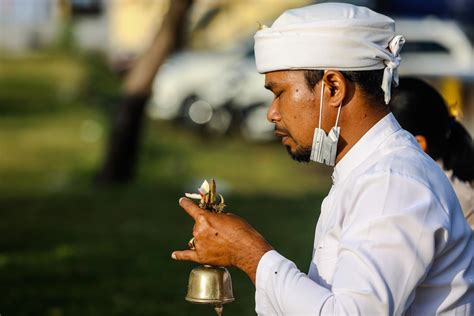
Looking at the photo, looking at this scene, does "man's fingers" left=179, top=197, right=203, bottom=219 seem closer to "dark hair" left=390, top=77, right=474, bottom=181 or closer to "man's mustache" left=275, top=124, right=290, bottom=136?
"man's mustache" left=275, top=124, right=290, bottom=136

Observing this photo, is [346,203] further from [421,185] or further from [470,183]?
[470,183]

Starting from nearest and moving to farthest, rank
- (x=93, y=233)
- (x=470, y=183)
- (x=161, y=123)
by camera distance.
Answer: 1. (x=470, y=183)
2. (x=93, y=233)
3. (x=161, y=123)

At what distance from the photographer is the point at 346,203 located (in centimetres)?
298

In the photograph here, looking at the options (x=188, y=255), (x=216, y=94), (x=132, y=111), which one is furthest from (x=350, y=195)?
(x=216, y=94)

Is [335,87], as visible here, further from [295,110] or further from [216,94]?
[216,94]

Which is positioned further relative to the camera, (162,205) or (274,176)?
(274,176)

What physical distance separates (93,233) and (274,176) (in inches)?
202

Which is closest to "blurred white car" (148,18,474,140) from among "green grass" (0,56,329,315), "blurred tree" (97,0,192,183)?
"green grass" (0,56,329,315)

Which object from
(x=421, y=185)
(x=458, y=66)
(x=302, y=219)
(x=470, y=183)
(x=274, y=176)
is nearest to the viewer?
(x=421, y=185)

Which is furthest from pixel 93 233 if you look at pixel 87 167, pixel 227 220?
pixel 227 220

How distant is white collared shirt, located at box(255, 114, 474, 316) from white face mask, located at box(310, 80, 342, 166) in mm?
52

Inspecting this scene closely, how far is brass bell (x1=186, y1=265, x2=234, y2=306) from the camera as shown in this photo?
11.0 ft

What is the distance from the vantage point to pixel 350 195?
2.97 meters

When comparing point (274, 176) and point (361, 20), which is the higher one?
point (361, 20)
